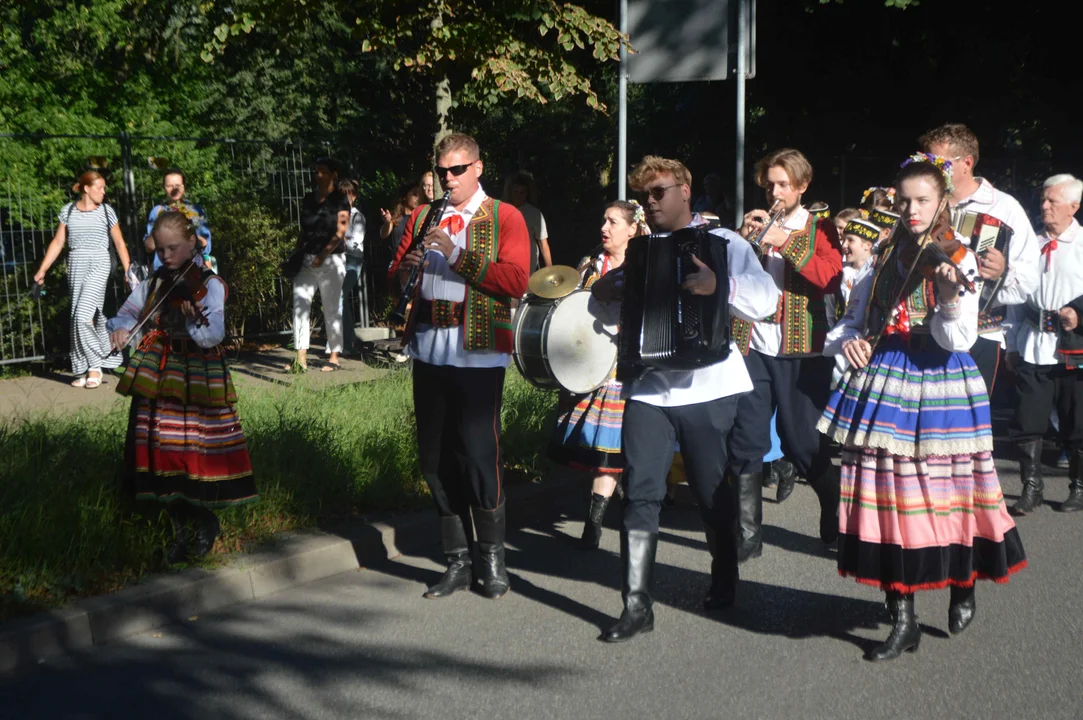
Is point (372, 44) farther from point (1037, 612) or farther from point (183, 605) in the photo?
point (1037, 612)

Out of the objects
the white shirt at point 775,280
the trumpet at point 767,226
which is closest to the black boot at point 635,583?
the white shirt at point 775,280

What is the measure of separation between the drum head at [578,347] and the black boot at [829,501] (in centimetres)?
125

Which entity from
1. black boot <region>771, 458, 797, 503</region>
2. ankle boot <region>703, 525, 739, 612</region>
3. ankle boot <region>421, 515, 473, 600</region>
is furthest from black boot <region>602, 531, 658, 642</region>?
black boot <region>771, 458, 797, 503</region>

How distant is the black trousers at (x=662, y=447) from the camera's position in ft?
16.9

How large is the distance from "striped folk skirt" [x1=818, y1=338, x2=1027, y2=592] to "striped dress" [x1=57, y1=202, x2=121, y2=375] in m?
7.40

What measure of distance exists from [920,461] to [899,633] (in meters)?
0.67

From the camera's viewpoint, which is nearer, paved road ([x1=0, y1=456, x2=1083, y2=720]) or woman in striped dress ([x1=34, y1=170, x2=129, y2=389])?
paved road ([x1=0, y1=456, x2=1083, y2=720])

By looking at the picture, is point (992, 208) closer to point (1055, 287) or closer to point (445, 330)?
point (1055, 287)

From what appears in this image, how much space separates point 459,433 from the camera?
5668 millimetres

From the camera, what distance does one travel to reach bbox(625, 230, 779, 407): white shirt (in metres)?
5.12

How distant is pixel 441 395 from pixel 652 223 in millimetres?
1221

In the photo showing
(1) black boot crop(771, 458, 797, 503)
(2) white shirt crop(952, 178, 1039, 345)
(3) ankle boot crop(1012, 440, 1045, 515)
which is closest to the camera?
(2) white shirt crop(952, 178, 1039, 345)

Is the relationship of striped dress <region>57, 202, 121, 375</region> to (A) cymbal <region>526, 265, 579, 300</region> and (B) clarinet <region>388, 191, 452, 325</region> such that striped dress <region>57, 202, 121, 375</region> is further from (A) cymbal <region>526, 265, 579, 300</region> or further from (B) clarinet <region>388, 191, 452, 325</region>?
(B) clarinet <region>388, 191, 452, 325</region>

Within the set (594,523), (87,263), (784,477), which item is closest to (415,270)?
(594,523)
